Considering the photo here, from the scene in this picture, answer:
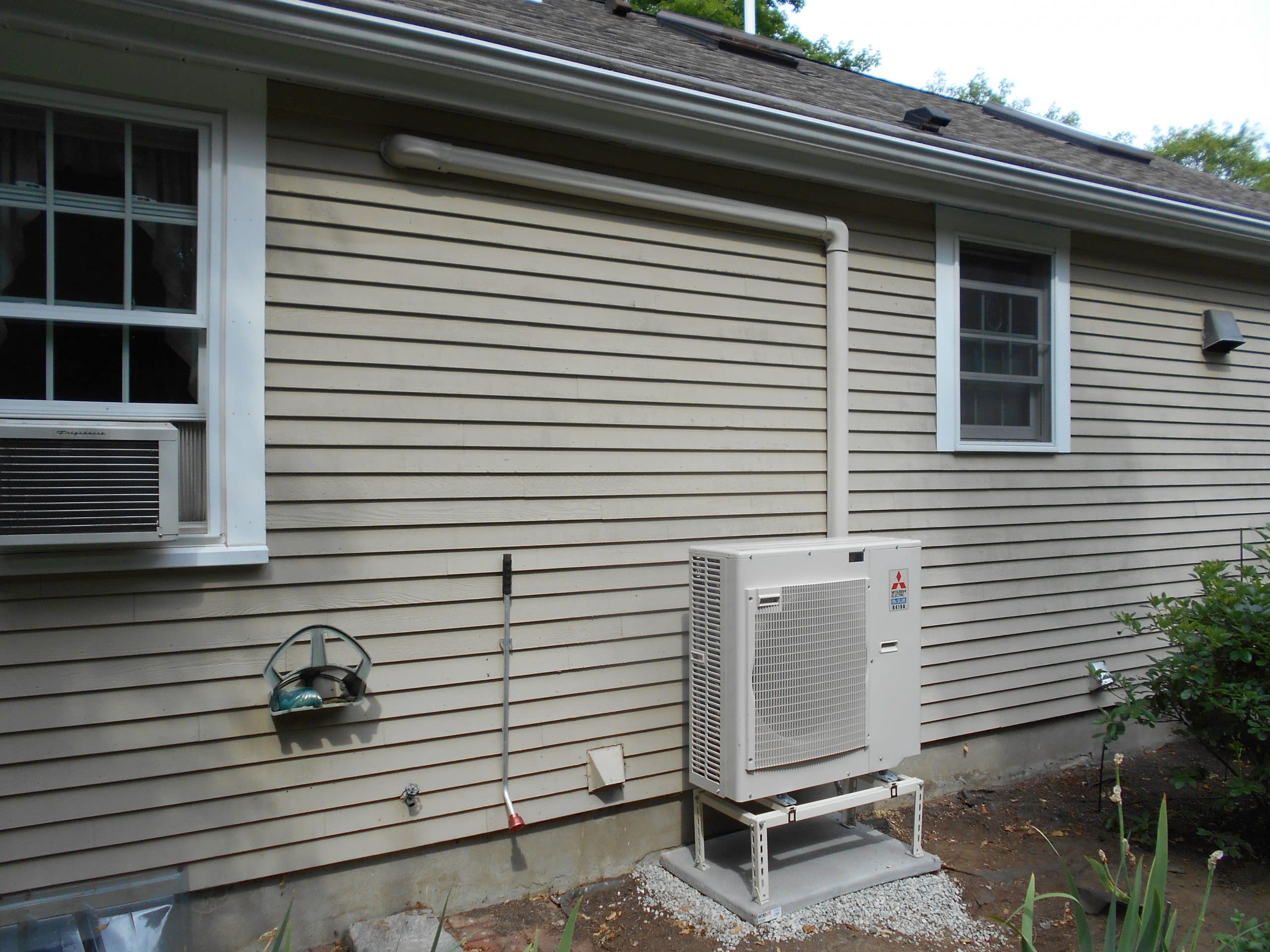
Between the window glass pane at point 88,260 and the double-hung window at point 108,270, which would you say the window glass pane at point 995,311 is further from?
the window glass pane at point 88,260

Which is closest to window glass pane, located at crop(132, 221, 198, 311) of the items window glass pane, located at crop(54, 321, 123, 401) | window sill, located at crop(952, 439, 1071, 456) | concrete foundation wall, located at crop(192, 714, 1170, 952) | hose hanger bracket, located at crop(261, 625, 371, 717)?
window glass pane, located at crop(54, 321, 123, 401)

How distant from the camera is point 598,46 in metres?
3.92

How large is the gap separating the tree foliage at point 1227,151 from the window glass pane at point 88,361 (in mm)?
42180

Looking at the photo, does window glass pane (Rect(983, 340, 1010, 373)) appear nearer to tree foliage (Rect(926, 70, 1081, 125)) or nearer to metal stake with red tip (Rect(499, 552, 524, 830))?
metal stake with red tip (Rect(499, 552, 524, 830))

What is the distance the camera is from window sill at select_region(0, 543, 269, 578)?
268cm

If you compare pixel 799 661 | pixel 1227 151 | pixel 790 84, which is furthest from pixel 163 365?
pixel 1227 151

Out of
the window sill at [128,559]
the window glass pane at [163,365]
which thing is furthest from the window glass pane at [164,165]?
the window sill at [128,559]

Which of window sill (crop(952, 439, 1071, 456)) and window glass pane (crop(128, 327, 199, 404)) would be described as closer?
window glass pane (crop(128, 327, 199, 404))

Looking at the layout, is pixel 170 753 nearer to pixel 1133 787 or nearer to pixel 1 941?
pixel 1 941

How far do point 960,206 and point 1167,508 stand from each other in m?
2.59

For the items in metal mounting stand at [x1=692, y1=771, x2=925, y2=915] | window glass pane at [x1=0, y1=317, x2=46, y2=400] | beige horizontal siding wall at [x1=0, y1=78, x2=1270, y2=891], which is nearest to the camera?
window glass pane at [x1=0, y1=317, x2=46, y2=400]

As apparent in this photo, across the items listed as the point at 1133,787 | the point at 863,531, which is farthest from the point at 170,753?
the point at 1133,787

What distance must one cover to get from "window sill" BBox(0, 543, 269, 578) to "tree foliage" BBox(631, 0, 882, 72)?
11.1 meters

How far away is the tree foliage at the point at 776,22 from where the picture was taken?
648 inches
